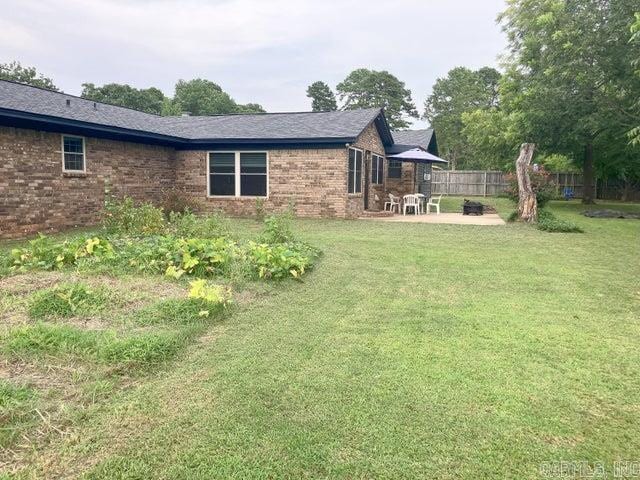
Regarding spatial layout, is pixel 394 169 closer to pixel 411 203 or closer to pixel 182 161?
pixel 411 203

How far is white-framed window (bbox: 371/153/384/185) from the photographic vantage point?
1834 centimetres

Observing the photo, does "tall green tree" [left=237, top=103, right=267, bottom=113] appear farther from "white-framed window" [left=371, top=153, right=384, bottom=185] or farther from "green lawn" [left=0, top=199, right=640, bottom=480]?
"green lawn" [left=0, top=199, right=640, bottom=480]

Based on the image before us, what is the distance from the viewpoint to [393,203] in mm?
18547

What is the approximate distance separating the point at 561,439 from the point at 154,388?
2.38m

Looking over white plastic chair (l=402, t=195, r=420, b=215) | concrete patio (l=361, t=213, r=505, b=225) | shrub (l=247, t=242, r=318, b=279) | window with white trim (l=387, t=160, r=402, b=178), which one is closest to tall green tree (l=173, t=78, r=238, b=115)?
window with white trim (l=387, t=160, r=402, b=178)

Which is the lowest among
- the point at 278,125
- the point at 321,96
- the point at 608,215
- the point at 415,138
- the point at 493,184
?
the point at 608,215

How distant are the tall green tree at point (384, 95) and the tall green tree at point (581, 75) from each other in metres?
33.7

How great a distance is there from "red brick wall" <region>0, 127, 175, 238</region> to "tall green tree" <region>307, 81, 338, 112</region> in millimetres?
48000

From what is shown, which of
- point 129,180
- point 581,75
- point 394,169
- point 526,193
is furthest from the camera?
point 394,169

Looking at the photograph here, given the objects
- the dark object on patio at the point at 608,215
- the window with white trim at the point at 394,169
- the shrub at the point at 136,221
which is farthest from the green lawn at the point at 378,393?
the window with white trim at the point at 394,169

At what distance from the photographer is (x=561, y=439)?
2592mm

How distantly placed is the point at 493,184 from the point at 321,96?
111 feet

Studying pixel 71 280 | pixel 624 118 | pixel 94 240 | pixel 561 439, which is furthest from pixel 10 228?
pixel 624 118

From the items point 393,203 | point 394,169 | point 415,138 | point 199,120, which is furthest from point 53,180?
point 415,138
